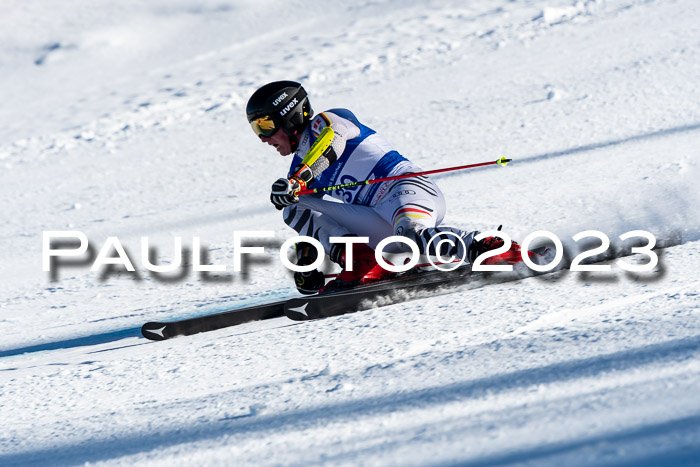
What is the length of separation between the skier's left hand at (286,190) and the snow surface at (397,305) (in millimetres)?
654

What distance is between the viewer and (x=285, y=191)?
4121 mm

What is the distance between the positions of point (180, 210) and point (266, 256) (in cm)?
194

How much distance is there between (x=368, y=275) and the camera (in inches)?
170

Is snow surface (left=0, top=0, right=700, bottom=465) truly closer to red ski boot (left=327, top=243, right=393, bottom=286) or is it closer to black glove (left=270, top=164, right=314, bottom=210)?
red ski boot (left=327, top=243, right=393, bottom=286)

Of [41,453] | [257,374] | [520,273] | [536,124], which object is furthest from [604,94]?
[41,453]

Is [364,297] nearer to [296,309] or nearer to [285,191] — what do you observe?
[296,309]

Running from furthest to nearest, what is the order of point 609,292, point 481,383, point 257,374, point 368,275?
1. point 368,275
2. point 609,292
3. point 257,374
4. point 481,383

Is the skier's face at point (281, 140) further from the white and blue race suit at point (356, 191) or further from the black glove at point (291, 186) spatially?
the black glove at point (291, 186)

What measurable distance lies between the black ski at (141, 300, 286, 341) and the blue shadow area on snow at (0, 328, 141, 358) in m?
0.30

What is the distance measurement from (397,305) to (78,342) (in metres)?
1.64

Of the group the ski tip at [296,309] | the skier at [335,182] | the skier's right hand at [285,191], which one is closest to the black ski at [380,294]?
the ski tip at [296,309]

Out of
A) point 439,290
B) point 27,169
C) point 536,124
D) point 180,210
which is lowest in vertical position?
point 439,290

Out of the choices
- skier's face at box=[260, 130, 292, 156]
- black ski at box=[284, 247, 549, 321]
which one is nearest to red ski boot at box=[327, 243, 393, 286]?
black ski at box=[284, 247, 549, 321]

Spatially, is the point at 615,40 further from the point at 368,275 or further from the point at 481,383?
the point at 481,383
